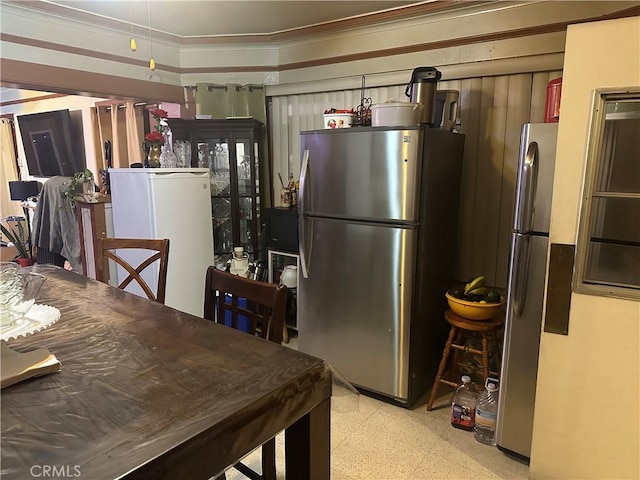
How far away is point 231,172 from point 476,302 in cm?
223

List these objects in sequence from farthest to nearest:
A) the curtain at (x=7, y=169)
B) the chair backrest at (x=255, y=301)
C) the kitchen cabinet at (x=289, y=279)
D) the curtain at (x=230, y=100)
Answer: the curtain at (x=7, y=169), the curtain at (x=230, y=100), the kitchen cabinet at (x=289, y=279), the chair backrest at (x=255, y=301)

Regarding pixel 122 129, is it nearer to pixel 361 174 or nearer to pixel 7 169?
pixel 7 169

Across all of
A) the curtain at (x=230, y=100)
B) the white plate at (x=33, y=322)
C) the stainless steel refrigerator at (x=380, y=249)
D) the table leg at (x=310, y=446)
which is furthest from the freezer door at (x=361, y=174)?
the white plate at (x=33, y=322)

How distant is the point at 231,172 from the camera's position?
3643 millimetres

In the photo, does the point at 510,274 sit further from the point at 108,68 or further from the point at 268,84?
the point at 108,68

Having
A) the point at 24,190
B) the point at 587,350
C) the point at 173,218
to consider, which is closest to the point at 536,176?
the point at 587,350

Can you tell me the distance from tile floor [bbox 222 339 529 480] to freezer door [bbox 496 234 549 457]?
0.48ft

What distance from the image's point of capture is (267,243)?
3.57 m

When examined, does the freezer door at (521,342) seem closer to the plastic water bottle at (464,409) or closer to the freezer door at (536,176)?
the freezer door at (536,176)

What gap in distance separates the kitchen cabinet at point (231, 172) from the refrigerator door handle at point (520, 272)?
2.30 meters

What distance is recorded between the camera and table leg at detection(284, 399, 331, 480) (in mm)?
1099

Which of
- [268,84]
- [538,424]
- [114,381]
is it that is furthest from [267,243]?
[114,381]

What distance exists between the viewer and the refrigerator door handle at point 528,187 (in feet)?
6.06

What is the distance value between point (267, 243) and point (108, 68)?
1754mm
